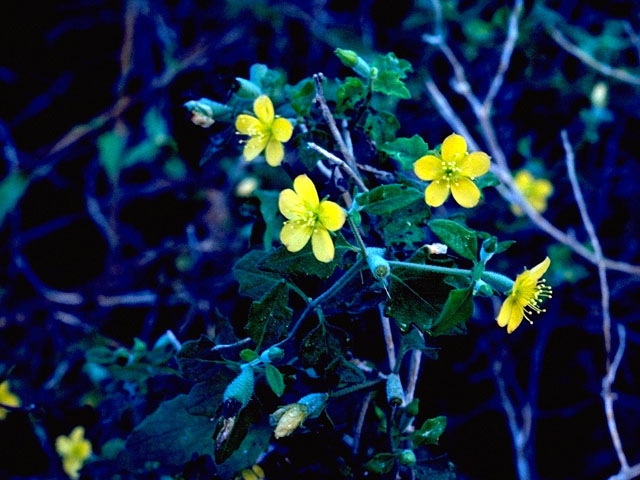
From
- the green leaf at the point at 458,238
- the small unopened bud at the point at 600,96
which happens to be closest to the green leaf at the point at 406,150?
the green leaf at the point at 458,238

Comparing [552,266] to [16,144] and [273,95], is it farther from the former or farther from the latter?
[16,144]

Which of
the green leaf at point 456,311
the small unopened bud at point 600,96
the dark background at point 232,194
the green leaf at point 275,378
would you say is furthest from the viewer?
the small unopened bud at point 600,96

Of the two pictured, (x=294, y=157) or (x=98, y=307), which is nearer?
(x=294, y=157)

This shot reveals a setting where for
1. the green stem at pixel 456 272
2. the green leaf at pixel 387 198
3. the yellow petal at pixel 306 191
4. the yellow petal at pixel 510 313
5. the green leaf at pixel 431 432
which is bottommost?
the green leaf at pixel 431 432

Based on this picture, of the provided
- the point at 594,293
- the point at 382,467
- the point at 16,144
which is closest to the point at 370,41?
the point at 594,293

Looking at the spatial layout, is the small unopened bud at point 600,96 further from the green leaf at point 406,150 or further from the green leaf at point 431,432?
the green leaf at point 431,432

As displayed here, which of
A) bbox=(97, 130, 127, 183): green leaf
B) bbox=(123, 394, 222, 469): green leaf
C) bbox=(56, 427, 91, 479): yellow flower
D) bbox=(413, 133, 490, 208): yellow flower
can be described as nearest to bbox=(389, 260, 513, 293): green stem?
bbox=(413, 133, 490, 208): yellow flower
